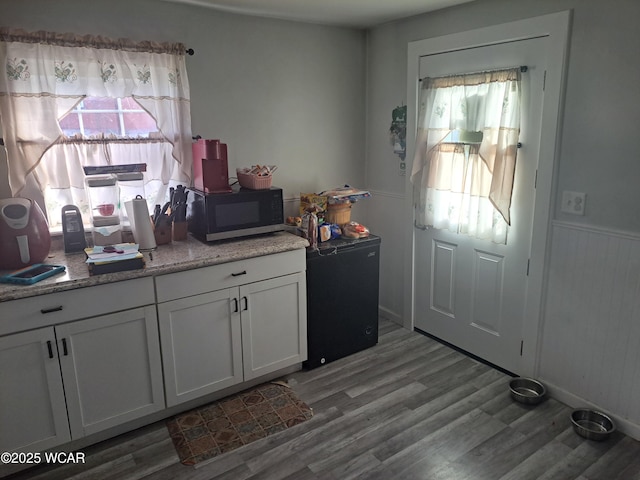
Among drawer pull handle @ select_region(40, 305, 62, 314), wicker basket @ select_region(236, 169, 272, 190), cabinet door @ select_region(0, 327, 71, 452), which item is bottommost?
cabinet door @ select_region(0, 327, 71, 452)

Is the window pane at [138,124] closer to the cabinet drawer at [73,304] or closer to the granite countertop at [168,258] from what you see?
the granite countertop at [168,258]

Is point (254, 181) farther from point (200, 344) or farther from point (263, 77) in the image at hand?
point (200, 344)

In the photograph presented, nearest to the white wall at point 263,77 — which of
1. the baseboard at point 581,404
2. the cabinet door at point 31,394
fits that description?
the cabinet door at point 31,394

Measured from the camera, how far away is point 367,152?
12.4 ft

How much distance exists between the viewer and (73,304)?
2.15m

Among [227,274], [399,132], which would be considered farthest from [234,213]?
[399,132]

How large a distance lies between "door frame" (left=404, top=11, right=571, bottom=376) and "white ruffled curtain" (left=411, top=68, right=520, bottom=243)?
0.54 ft

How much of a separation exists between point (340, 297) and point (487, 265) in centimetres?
96

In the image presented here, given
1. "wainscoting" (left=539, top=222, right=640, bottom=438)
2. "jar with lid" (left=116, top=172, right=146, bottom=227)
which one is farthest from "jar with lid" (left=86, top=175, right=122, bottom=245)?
"wainscoting" (left=539, top=222, right=640, bottom=438)

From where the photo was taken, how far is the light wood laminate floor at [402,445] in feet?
7.22

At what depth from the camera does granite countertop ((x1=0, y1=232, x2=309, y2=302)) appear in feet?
6.78

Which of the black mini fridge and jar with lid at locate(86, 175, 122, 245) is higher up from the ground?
jar with lid at locate(86, 175, 122, 245)

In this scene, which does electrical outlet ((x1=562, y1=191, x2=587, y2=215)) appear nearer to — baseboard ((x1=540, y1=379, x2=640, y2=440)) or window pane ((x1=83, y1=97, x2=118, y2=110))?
baseboard ((x1=540, y1=379, x2=640, y2=440))

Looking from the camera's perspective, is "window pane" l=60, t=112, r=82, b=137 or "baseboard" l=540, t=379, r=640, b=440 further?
"window pane" l=60, t=112, r=82, b=137
